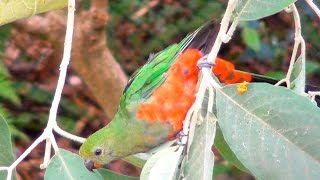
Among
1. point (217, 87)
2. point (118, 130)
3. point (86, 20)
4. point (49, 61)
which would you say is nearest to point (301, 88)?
point (217, 87)

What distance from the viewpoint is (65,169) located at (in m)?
0.94

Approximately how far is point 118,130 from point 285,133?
59 centimetres

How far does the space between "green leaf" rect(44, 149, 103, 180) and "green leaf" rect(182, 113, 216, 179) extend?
0.15 metres

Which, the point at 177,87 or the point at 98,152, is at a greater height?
the point at 177,87

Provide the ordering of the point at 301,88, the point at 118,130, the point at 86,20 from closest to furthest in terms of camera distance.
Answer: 1. the point at 301,88
2. the point at 118,130
3. the point at 86,20

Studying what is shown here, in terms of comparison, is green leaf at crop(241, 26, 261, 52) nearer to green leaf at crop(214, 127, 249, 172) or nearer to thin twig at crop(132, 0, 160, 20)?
thin twig at crop(132, 0, 160, 20)

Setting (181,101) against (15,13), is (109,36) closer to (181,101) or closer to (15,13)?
(181,101)

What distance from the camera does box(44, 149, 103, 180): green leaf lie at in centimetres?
94

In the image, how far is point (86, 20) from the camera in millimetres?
1841

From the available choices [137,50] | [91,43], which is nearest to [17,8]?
[91,43]

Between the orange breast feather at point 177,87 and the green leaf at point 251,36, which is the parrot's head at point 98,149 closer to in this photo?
the orange breast feather at point 177,87

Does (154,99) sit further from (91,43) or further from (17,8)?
(91,43)

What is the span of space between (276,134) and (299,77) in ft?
0.56

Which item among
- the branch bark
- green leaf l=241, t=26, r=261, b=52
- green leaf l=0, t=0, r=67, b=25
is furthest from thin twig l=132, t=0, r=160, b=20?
green leaf l=0, t=0, r=67, b=25
